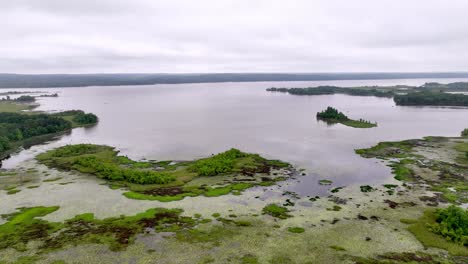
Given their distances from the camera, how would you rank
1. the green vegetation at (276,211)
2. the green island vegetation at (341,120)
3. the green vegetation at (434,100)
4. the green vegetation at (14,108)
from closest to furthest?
the green vegetation at (276,211) → the green island vegetation at (341,120) → the green vegetation at (14,108) → the green vegetation at (434,100)

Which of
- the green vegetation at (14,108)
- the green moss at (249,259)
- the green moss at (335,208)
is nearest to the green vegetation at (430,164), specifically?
the green moss at (335,208)

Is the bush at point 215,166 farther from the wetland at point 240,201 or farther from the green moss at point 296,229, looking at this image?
the green moss at point 296,229

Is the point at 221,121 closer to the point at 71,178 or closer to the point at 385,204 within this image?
the point at 71,178

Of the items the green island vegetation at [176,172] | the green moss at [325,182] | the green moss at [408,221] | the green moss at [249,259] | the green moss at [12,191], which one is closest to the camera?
the green moss at [249,259]

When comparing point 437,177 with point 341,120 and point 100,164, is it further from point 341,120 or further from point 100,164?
point 341,120

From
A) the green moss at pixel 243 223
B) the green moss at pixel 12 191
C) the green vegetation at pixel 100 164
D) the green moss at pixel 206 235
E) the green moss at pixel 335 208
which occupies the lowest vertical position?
the green moss at pixel 206 235

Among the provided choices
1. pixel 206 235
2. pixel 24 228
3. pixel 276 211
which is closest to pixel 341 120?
pixel 276 211
